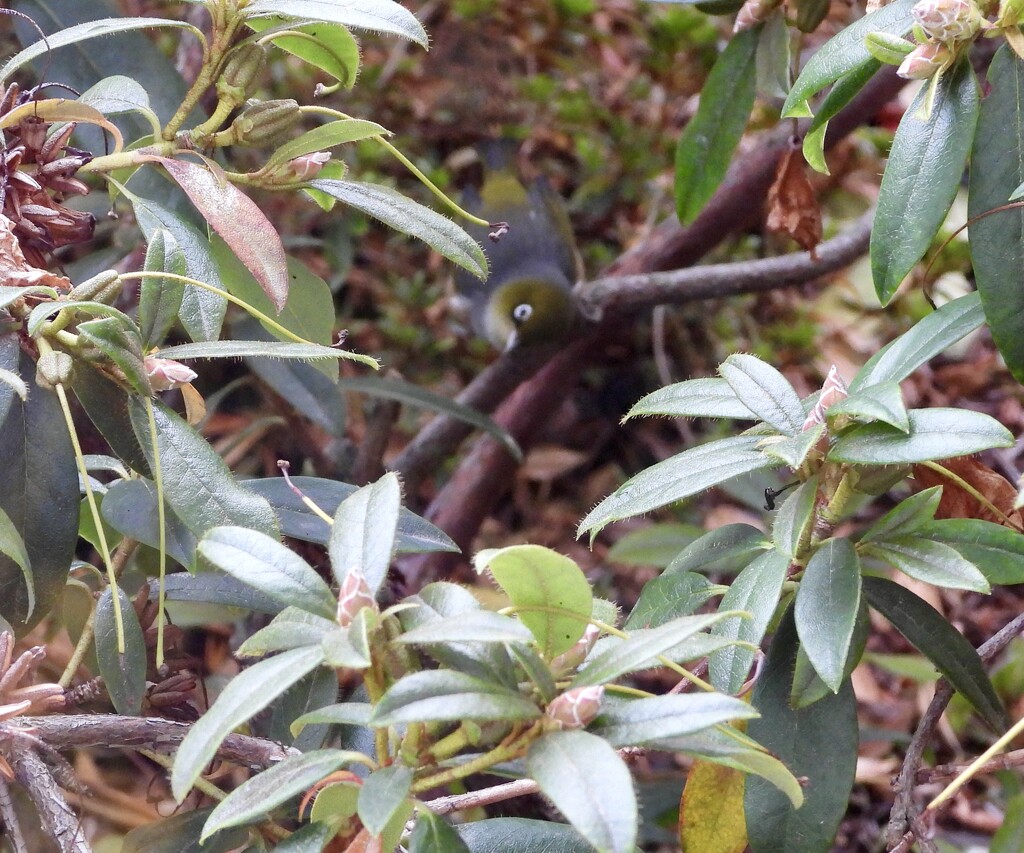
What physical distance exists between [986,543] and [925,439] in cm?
9

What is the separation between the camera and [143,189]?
0.85 meters

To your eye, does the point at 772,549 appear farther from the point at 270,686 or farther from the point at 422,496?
the point at 422,496

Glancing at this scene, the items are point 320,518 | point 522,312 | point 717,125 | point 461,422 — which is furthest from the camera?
point 522,312

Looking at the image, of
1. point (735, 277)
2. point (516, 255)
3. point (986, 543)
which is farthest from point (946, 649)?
point (516, 255)

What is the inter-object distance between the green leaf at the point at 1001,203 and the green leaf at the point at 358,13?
0.34 m

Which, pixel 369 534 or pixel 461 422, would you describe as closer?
pixel 369 534

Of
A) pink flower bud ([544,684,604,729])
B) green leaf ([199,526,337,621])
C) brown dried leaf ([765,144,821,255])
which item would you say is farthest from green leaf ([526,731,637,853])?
brown dried leaf ([765,144,821,255])

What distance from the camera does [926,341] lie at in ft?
1.82

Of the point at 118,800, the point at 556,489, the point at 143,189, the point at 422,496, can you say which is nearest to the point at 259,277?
the point at 143,189

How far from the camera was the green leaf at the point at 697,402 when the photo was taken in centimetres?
56

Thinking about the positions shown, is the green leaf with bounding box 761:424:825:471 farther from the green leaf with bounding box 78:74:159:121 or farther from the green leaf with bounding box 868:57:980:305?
the green leaf with bounding box 78:74:159:121

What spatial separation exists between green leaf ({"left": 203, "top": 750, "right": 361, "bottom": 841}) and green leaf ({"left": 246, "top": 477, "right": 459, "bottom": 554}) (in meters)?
0.24

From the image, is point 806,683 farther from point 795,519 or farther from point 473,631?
point 473,631

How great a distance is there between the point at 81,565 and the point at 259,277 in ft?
0.92
